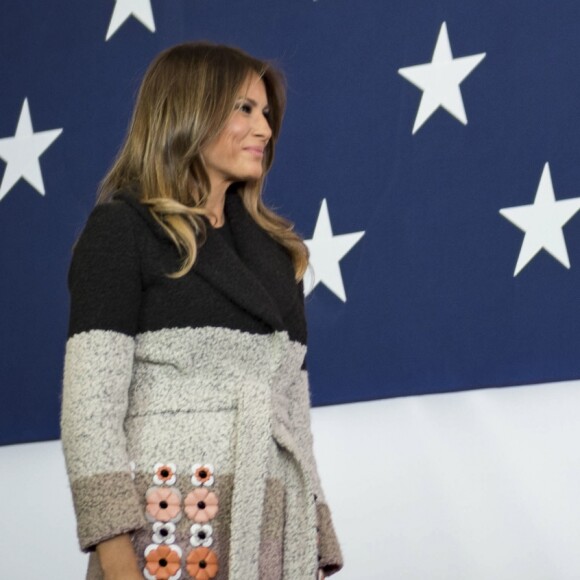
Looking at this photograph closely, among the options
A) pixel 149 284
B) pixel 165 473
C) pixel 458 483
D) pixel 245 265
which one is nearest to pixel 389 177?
pixel 458 483

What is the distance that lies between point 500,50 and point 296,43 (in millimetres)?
382

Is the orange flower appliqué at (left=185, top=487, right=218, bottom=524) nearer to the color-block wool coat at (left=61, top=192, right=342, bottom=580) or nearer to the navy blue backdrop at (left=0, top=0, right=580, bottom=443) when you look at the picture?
the color-block wool coat at (left=61, top=192, right=342, bottom=580)

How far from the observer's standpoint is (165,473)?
4.50ft

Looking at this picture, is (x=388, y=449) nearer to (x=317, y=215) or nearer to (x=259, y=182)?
(x=317, y=215)

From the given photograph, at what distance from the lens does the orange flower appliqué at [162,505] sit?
1358mm

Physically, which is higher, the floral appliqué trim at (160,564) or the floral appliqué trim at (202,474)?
the floral appliqué trim at (202,474)

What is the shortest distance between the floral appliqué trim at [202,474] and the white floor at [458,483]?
2.51 ft

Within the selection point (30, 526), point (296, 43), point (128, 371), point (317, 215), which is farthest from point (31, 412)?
point (128, 371)

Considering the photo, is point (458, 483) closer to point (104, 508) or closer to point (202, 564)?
point (202, 564)

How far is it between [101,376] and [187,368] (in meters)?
0.11

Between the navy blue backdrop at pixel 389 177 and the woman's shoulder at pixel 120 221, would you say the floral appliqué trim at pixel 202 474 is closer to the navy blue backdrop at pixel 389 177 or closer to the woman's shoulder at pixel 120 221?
the woman's shoulder at pixel 120 221

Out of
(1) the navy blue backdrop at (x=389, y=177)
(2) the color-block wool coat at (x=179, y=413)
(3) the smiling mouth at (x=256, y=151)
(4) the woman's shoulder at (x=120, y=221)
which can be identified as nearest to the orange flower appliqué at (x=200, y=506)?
(2) the color-block wool coat at (x=179, y=413)

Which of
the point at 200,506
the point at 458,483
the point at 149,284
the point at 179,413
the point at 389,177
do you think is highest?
the point at 389,177

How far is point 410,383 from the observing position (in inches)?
80.9
